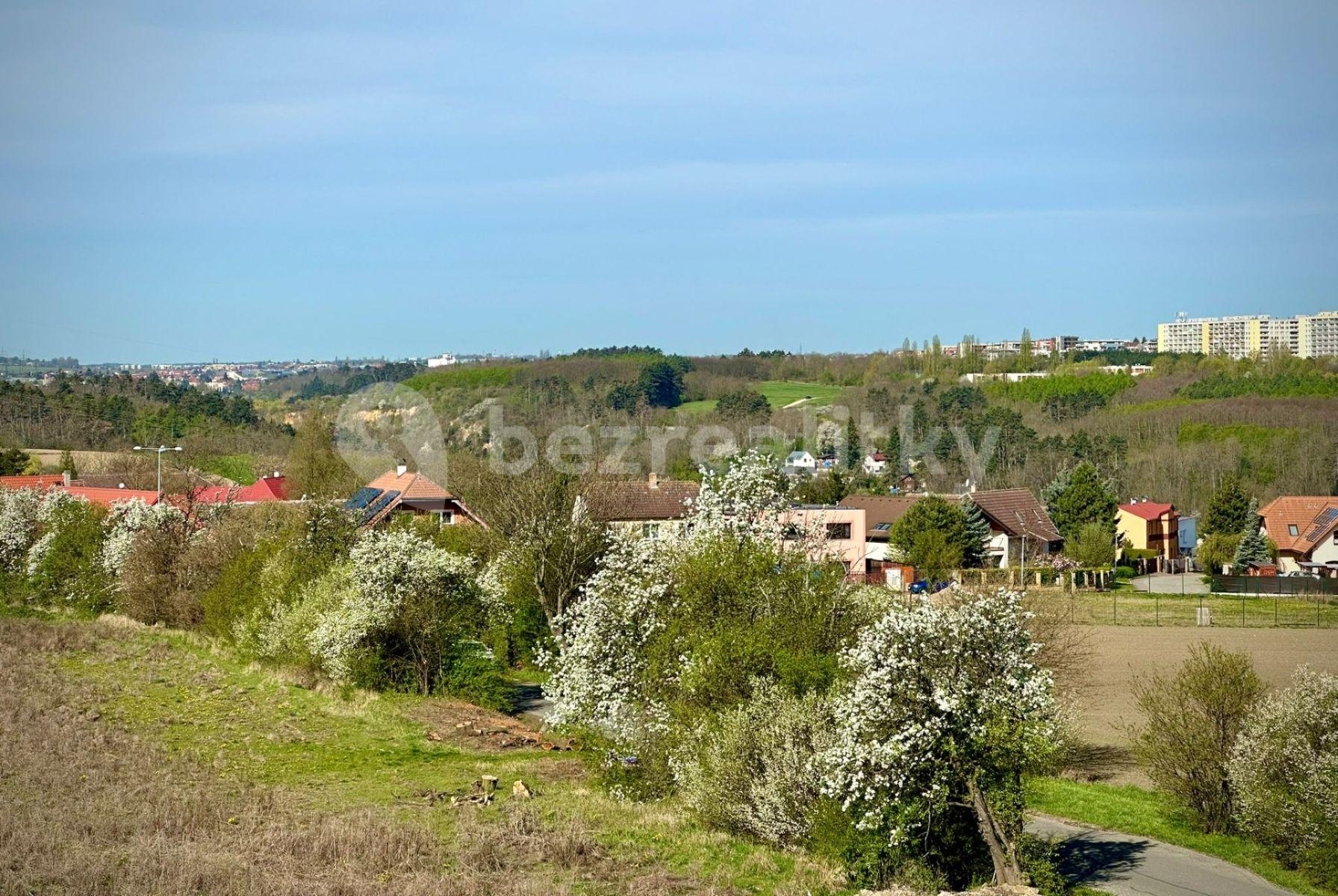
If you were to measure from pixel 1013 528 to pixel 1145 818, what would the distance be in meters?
48.5

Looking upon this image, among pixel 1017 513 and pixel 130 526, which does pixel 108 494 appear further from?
pixel 1017 513

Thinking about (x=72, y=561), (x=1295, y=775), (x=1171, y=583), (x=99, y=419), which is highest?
(x=99, y=419)

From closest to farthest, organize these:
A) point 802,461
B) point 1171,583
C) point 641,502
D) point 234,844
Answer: point 234,844, point 641,502, point 1171,583, point 802,461

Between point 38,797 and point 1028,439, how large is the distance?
101868 millimetres

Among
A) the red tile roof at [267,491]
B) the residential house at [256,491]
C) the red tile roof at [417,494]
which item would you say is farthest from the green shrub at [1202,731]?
the red tile roof at [267,491]

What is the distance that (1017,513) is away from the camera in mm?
70062

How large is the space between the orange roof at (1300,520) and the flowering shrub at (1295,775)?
200ft

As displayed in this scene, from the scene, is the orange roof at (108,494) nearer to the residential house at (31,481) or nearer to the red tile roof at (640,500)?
the residential house at (31,481)

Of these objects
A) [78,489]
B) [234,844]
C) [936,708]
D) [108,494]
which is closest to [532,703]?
[234,844]

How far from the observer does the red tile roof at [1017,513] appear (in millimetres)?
67494

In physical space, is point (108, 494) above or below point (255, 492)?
above

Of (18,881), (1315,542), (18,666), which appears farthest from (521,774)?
(1315,542)

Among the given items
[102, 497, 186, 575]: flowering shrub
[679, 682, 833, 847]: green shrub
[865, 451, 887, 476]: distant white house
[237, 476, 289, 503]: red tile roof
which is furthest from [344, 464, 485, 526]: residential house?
[865, 451, 887, 476]: distant white house

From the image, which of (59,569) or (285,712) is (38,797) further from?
(59,569)
